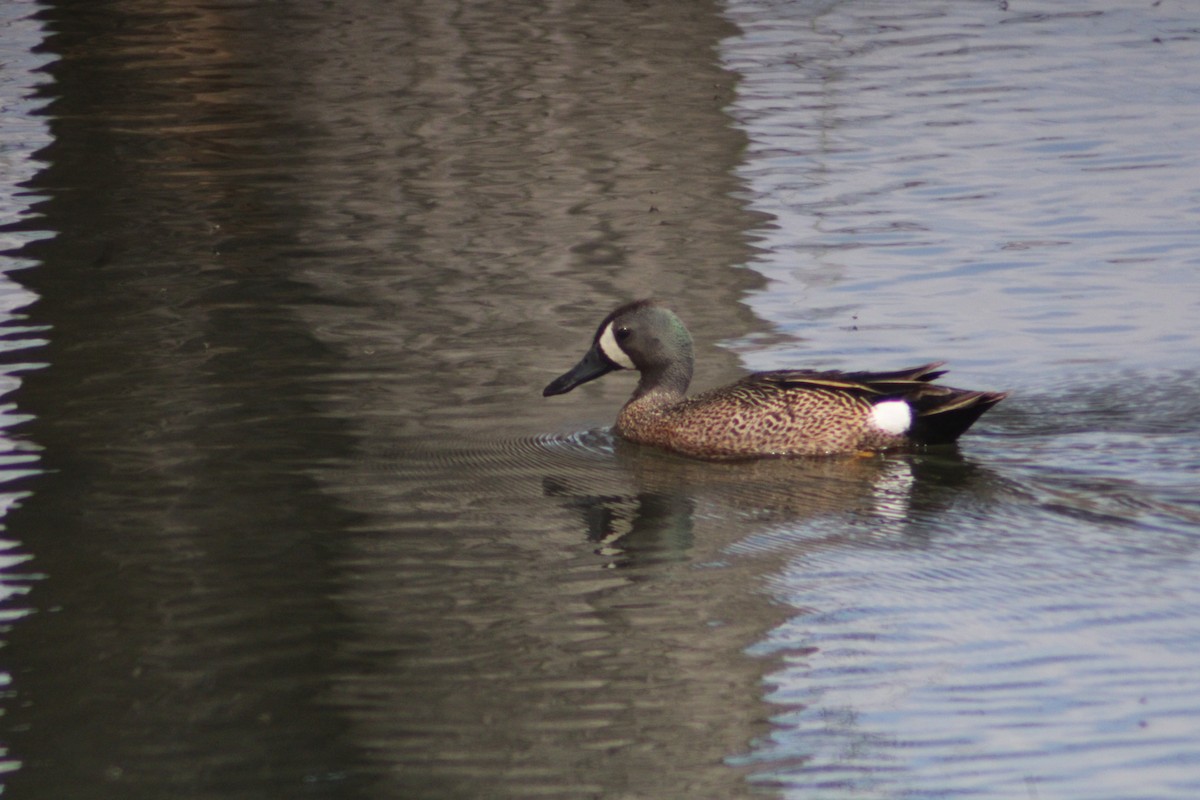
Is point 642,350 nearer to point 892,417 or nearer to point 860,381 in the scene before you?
point 860,381

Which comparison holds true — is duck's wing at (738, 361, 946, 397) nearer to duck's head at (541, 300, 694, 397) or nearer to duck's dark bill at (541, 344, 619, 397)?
duck's head at (541, 300, 694, 397)

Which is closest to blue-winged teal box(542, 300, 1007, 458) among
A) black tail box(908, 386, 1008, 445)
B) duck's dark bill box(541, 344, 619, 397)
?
black tail box(908, 386, 1008, 445)

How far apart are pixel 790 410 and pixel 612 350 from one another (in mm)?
1048

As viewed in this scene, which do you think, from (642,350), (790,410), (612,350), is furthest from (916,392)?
(612,350)

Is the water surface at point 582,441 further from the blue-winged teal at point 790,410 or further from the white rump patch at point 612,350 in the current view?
the white rump patch at point 612,350

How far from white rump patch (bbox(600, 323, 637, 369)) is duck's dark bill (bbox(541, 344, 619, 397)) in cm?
3

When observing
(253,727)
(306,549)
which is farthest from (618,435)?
(253,727)

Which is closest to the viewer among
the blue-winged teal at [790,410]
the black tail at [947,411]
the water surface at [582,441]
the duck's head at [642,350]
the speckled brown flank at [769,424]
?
the water surface at [582,441]

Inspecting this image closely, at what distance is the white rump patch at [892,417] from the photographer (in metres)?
8.36

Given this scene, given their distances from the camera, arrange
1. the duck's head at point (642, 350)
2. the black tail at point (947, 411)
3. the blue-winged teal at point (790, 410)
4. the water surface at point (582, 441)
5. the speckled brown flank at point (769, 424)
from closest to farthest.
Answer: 1. the water surface at point (582, 441)
2. the black tail at point (947, 411)
3. the blue-winged teal at point (790, 410)
4. the speckled brown flank at point (769, 424)
5. the duck's head at point (642, 350)

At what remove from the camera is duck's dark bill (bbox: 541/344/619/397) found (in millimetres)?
9203

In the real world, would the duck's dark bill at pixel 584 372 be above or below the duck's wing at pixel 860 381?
below

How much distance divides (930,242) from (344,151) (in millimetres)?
5583

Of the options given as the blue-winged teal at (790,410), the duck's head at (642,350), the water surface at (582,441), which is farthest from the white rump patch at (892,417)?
the duck's head at (642,350)
